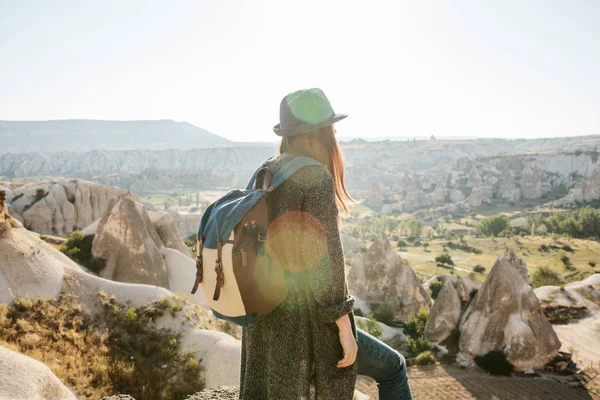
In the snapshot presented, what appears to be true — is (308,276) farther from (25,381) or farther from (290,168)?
(25,381)

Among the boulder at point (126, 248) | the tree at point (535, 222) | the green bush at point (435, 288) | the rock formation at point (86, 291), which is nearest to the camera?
the rock formation at point (86, 291)

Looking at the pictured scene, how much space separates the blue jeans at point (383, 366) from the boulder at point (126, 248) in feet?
→ 40.7

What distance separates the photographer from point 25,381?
14.1ft

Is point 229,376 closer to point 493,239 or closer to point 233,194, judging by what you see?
point 233,194

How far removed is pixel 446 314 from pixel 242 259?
16.3 meters

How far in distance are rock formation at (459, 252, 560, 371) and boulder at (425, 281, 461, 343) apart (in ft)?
2.26

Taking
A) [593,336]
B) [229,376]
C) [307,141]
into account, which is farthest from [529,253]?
[307,141]

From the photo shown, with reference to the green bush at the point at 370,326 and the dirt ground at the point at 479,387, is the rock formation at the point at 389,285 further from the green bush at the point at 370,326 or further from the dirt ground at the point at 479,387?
the dirt ground at the point at 479,387

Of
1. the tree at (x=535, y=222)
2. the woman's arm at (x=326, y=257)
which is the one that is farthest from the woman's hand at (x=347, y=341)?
the tree at (x=535, y=222)

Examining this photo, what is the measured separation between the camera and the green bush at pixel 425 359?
15.4 metres

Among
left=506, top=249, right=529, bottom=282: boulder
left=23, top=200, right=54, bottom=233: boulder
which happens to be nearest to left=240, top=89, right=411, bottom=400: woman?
left=506, top=249, right=529, bottom=282: boulder

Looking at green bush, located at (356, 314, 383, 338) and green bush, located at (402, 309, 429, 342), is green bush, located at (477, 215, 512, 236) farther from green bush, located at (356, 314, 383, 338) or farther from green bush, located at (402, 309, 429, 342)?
green bush, located at (356, 314, 383, 338)

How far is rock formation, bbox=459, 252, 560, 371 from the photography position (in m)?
14.7

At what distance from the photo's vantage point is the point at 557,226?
71.1 metres
